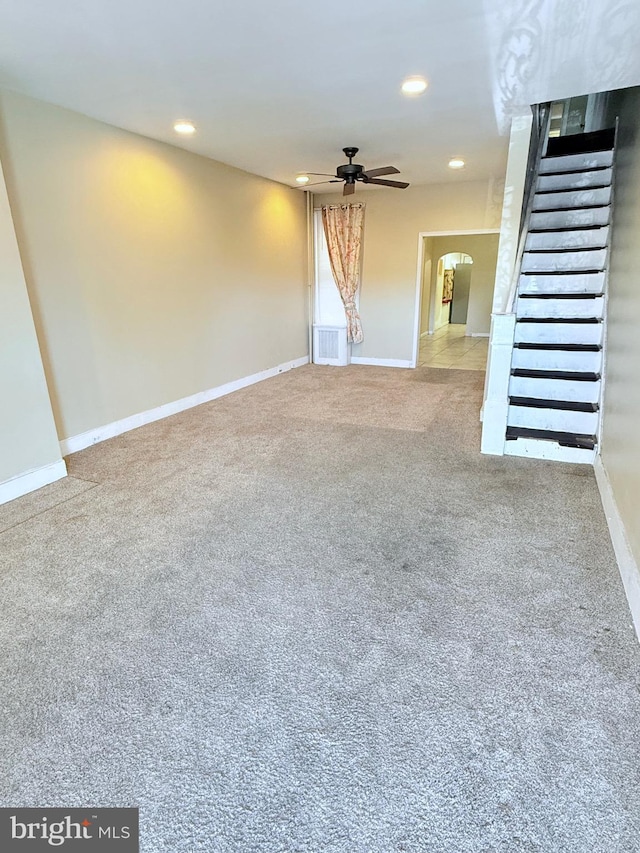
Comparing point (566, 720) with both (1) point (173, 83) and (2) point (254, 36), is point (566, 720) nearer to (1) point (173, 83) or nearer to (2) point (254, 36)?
(2) point (254, 36)

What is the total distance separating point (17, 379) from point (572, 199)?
4.89m

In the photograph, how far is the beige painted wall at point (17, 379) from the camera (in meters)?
2.72

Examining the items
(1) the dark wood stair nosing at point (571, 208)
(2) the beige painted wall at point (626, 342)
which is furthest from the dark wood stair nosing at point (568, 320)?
(1) the dark wood stair nosing at point (571, 208)

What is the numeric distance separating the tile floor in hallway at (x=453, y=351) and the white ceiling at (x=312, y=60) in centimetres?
363

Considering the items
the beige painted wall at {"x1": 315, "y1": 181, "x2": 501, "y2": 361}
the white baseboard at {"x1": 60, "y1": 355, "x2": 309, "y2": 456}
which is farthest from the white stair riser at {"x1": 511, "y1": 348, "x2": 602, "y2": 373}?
the white baseboard at {"x1": 60, "y1": 355, "x2": 309, "y2": 456}

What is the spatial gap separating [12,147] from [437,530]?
12.0ft

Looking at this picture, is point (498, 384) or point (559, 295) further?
point (559, 295)

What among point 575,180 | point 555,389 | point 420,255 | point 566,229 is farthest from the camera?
point 420,255

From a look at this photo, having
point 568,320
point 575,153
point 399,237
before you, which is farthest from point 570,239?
point 399,237

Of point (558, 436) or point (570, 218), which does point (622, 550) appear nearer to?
point (558, 436)

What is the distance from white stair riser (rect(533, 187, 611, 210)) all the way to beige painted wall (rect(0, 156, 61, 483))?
4.48 m

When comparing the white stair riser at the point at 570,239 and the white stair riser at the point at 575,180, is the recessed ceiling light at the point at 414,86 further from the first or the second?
the white stair riser at the point at 575,180

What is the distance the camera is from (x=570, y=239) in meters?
4.04

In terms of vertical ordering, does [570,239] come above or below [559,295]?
above
